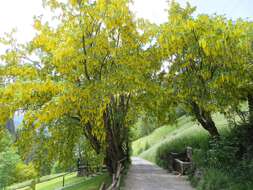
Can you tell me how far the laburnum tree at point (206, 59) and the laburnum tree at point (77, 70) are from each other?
1009 millimetres

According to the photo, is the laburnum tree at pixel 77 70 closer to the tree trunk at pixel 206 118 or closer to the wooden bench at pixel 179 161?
the tree trunk at pixel 206 118

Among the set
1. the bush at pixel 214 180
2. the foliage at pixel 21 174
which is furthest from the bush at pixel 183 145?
the foliage at pixel 21 174

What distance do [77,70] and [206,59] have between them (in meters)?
5.22

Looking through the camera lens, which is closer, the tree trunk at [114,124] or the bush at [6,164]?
the tree trunk at [114,124]

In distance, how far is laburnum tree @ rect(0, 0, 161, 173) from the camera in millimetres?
8969

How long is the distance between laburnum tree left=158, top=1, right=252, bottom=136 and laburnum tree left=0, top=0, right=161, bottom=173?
1009mm

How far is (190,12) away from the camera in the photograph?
13242 mm

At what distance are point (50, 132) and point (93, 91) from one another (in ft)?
11.1

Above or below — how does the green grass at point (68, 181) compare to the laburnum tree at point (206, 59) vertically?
below

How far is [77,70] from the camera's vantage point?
32.2ft

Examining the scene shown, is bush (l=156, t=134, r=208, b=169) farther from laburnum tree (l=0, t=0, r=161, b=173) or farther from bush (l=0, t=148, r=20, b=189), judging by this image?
bush (l=0, t=148, r=20, b=189)

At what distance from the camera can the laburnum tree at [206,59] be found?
10.5 metres

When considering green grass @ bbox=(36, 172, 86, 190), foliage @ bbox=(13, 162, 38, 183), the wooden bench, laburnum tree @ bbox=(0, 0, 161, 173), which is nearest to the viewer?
laburnum tree @ bbox=(0, 0, 161, 173)

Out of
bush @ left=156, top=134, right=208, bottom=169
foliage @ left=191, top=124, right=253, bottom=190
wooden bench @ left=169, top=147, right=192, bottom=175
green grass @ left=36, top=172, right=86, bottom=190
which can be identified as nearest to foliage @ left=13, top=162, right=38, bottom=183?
green grass @ left=36, top=172, right=86, bottom=190
